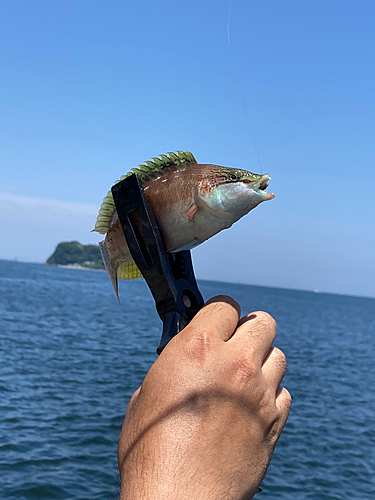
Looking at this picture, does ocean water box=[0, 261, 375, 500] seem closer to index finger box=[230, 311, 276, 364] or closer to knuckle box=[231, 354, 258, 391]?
index finger box=[230, 311, 276, 364]

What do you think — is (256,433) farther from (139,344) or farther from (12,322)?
(12,322)

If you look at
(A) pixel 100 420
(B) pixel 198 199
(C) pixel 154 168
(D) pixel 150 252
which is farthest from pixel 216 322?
(A) pixel 100 420

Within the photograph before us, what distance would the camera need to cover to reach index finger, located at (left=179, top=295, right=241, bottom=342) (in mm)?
1824

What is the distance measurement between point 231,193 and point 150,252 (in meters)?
0.62

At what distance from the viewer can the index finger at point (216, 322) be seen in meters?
1.82

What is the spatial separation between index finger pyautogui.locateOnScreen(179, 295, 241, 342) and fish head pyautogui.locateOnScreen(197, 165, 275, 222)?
72 cm

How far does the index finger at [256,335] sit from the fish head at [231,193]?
0.80m

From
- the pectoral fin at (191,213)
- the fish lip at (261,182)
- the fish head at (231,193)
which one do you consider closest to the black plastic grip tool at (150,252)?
the pectoral fin at (191,213)

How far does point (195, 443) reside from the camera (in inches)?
65.1

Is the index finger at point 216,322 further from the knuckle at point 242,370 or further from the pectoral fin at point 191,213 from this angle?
the pectoral fin at point 191,213

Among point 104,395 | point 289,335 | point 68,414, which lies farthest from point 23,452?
point 289,335

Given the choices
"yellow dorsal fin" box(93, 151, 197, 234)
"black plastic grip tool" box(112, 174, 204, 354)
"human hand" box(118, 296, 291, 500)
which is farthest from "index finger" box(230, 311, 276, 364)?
"yellow dorsal fin" box(93, 151, 197, 234)

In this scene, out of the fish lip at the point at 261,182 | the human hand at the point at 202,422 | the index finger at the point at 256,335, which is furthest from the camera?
the fish lip at the point at 261,182

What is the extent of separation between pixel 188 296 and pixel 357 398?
1027 inches
